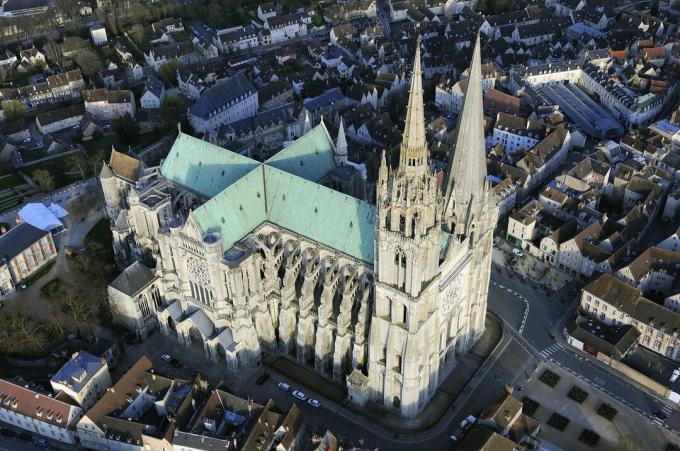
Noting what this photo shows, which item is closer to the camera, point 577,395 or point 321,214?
point 321,214

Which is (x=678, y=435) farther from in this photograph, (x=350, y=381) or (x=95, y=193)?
(x=95, y=193)

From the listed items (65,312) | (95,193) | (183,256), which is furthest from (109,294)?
(95,193)

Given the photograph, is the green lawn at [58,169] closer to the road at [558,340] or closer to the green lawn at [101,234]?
the green lawn at [101,234]

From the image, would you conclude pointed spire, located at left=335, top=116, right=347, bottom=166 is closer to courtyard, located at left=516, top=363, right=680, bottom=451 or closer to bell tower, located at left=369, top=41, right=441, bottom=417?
bell tower, located at left=369, top=41, right=441, bottom=417

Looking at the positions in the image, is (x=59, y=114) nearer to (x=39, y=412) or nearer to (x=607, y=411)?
(x=39, y=412)

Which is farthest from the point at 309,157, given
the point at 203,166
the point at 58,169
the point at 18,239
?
the point at 58,169

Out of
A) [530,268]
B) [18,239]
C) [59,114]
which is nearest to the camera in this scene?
[18,239]

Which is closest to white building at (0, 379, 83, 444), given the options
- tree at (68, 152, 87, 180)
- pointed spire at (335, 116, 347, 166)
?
pointed spire at (335, 116, 347, 166)
